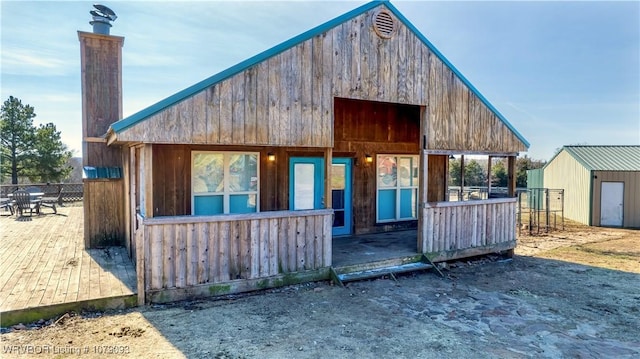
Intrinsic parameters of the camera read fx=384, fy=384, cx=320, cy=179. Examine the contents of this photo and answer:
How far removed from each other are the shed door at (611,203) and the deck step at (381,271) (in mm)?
13107

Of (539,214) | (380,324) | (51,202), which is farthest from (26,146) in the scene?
(539,214)

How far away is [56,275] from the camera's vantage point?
242 inches

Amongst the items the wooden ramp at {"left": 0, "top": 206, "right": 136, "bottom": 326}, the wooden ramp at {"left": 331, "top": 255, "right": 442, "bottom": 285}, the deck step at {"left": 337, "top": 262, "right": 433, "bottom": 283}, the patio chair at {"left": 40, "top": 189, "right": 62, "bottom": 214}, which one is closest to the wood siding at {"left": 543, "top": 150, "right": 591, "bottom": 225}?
the wooden ramp at {"left": 331, "top": 255, "right": 442, "bottom": 285}

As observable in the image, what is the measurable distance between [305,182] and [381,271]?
9.06 feet

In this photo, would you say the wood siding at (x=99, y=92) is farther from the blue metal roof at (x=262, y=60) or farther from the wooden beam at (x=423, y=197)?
the wooden beam at (x=423, y=197)

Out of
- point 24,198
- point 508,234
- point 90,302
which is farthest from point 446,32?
point 24,198

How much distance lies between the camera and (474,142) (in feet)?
27.1

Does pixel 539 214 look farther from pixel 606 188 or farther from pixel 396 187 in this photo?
pixel 396 187

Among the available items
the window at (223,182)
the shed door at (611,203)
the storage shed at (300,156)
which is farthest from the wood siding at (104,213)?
the shed door at (611,203)

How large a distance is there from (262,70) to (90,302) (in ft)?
13.2

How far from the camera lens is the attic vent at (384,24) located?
688 cm

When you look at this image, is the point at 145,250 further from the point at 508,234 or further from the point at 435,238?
the point at 508,234

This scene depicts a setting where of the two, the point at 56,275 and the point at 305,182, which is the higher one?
the point at 305,182

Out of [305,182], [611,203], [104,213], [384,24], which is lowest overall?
[611,203]
